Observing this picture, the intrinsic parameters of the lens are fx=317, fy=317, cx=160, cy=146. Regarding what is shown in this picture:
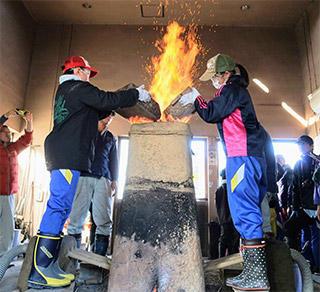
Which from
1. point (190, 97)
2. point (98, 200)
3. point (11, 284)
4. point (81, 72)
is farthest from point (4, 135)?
point (190, 97)

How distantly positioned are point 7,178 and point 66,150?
2189 millimetres

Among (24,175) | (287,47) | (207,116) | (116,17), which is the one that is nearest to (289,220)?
(207,116)

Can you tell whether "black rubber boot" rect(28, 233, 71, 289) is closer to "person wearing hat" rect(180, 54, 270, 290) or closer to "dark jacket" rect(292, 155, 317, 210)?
"person wearing hat" rect(180, 54, 270, 290)

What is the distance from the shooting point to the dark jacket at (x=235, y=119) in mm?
2045

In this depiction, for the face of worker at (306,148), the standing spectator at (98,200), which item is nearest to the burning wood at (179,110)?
the standing spectator at (98,200)

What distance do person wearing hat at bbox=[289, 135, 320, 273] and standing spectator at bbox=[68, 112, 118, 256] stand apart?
242 cm

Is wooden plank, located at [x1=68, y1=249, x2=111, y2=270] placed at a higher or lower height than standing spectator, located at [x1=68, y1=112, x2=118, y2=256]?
lower

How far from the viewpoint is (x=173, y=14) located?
6.86m

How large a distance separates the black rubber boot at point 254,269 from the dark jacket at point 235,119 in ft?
1.84

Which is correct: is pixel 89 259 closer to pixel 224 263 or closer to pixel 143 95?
pixel 224 263

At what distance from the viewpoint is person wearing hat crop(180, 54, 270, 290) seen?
71.3 inches

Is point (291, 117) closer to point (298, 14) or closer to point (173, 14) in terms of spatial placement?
point (298, 14)

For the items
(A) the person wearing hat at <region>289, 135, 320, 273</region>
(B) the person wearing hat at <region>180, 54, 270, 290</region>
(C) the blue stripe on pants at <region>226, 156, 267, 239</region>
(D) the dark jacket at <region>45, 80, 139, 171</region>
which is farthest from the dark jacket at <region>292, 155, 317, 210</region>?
(D) the dark jacket at <region>45, 80, 139, 171</region>

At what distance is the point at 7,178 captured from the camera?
4.04m
